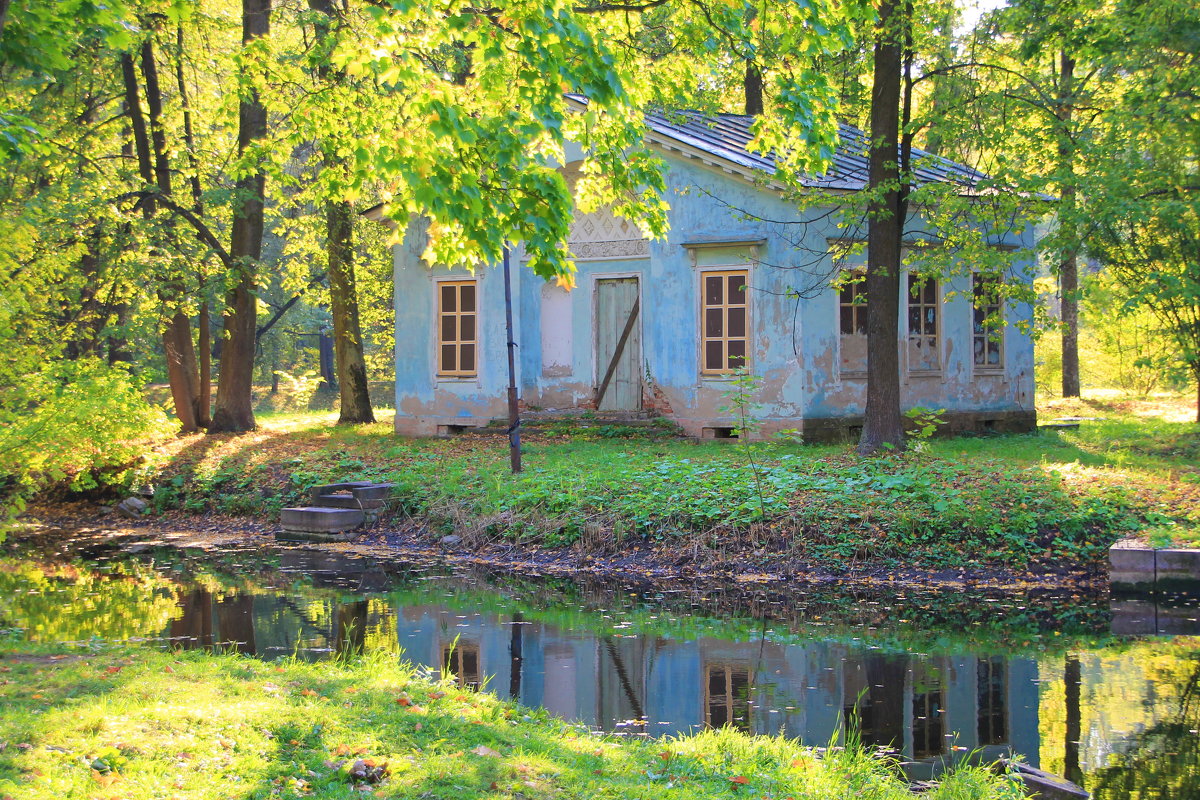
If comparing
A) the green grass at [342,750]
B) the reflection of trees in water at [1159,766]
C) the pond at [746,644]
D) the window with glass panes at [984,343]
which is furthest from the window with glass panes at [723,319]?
the green grass at [342,750]

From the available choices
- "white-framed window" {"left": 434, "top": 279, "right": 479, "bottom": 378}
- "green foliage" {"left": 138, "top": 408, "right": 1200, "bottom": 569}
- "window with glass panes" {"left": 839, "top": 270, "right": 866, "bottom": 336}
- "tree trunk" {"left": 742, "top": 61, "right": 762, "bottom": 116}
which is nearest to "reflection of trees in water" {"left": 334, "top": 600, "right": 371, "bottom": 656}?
"green foliage" {"left": 138, "top": 408, "right": 1200, "bottom": 569}

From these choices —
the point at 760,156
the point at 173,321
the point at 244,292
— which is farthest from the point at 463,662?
the point at 173,321

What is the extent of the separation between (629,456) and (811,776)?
10.4 m

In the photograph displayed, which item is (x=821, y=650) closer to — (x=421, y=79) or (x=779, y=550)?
(x=779, y=550)

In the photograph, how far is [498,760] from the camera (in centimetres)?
531

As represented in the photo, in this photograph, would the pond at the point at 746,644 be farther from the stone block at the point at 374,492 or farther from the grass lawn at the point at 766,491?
the stone block at the point at 374,492

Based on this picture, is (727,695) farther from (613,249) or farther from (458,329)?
(458,329)

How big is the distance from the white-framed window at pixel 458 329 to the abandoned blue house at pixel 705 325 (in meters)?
0.03

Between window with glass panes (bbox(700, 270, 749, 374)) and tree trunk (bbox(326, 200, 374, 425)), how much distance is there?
27.4ft

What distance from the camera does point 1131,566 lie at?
1020cm

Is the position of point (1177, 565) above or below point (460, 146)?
below

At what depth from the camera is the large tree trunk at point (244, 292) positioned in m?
20.4

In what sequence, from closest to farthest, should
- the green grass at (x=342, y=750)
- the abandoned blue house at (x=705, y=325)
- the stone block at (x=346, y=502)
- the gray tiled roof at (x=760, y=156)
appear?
the green grass at (x=342, y=750), the stone block at (x=346, y=502), the gray tiled roof at (x=760, y=156), the abandoned blue house at (x=705, y=325)

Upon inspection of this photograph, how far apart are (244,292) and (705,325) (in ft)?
29.8
